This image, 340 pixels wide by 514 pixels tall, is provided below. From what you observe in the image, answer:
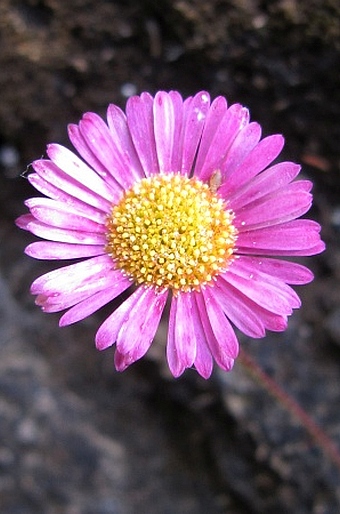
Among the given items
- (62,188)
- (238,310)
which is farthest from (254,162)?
(62,188)

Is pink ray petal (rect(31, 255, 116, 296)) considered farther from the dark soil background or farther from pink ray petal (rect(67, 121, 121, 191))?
the dark soil background

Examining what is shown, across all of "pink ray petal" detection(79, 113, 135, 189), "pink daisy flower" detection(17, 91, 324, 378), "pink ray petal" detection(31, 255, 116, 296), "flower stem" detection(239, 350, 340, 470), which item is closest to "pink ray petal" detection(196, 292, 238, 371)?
"pink daisy flower" detection(17, 91, 324, 378)

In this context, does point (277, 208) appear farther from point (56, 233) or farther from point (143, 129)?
point (56, 233)

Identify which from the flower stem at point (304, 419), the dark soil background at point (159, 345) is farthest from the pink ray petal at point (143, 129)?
the flower stem at point (304, 419)

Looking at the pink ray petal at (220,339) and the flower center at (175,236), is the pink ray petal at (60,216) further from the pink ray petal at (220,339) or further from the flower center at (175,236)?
the pink ray petal at (220,339)

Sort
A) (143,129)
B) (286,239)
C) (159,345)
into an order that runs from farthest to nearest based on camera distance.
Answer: (159,345) < (143,129) < (286,239)

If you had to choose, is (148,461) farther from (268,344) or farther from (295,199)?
(295,199)
